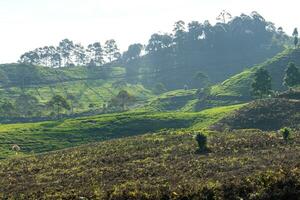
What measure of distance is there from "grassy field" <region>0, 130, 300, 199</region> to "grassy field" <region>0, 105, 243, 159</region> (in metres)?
27.1

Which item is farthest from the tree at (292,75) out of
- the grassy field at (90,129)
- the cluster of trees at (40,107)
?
the cluster of trees at (40,107)

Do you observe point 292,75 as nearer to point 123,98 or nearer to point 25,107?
point 123,98

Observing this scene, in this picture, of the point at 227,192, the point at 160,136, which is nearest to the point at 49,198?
the point at 227,192

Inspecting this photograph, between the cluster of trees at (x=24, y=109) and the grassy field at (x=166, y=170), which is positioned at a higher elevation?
the grassy field at (x=166, y=170)

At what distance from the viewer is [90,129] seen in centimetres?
12388

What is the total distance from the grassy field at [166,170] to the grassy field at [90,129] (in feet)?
89.0

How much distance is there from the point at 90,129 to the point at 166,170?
69600 millimetres

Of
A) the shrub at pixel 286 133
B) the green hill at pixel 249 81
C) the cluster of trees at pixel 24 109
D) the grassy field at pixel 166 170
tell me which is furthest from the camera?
the cluster of trees at pixel 24 109

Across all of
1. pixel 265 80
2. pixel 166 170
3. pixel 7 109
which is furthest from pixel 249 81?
pixel 166 170

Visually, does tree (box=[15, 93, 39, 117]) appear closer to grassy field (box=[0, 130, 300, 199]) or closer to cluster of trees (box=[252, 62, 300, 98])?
cluster of trees (box=[252, 62, 300, 98])

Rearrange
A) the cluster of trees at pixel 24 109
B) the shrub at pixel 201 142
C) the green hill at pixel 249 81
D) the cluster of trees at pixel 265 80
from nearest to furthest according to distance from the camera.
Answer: the shrub at pixel 201 142, the cluster of trees at pixel 265 80, the green hill at pixel 249 81, the cluster of trees at pixel 24 109

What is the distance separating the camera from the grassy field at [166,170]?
Answer: 39375mm

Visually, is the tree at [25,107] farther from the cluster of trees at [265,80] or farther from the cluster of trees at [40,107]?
the cluster of trees at [265,80]

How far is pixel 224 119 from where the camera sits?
109 meters
